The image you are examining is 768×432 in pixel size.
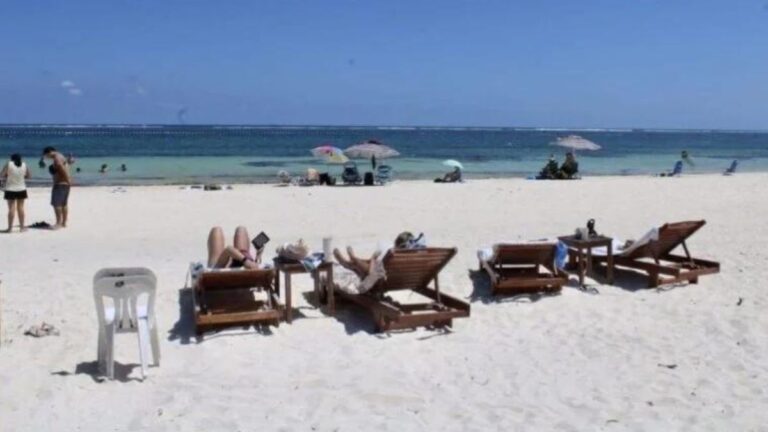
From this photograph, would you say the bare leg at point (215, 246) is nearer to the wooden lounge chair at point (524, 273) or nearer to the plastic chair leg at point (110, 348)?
the plastic chair leg at point (110, 348)

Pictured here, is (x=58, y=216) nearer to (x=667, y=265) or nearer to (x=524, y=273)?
(x=524, y=273)

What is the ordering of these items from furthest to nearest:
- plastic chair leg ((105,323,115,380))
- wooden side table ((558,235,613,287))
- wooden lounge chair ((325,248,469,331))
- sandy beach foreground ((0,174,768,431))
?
1. wooden side table ((558,235,613,287))
2. wooden lounge chair ((325,248,469,331))
3. plastic chair leg ((105,323,115,380))
4. sandy beach foreground ((0,174,768,431))

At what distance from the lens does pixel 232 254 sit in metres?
7.20

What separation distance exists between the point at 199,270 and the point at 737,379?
172 inches

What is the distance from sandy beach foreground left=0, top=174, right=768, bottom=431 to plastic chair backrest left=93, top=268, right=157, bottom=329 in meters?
0.48

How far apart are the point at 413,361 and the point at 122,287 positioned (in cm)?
221

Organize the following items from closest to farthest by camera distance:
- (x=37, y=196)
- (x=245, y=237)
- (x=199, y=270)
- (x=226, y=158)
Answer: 1. (x=199, y=270)
2. (x=245, y=237)
3. (x=37, y=196)
4. (x=226, y=158)

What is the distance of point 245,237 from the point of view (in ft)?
25.7

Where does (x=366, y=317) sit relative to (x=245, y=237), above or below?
below

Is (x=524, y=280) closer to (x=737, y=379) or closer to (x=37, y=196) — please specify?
(x=737, y=379)

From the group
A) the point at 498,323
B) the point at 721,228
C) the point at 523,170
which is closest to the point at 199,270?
the point at 498,323

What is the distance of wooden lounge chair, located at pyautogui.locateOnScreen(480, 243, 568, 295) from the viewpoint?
→ 810 centimetres

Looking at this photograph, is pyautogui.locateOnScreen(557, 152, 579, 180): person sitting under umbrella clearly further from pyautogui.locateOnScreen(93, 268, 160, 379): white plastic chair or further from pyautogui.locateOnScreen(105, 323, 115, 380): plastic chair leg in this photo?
pyautogui.locateOnScreen(105, 323, 115, 380): plastic chair leg

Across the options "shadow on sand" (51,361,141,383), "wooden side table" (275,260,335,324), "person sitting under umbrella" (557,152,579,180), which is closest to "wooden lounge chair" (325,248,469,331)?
"wooden side table" (275,260,335,324)
